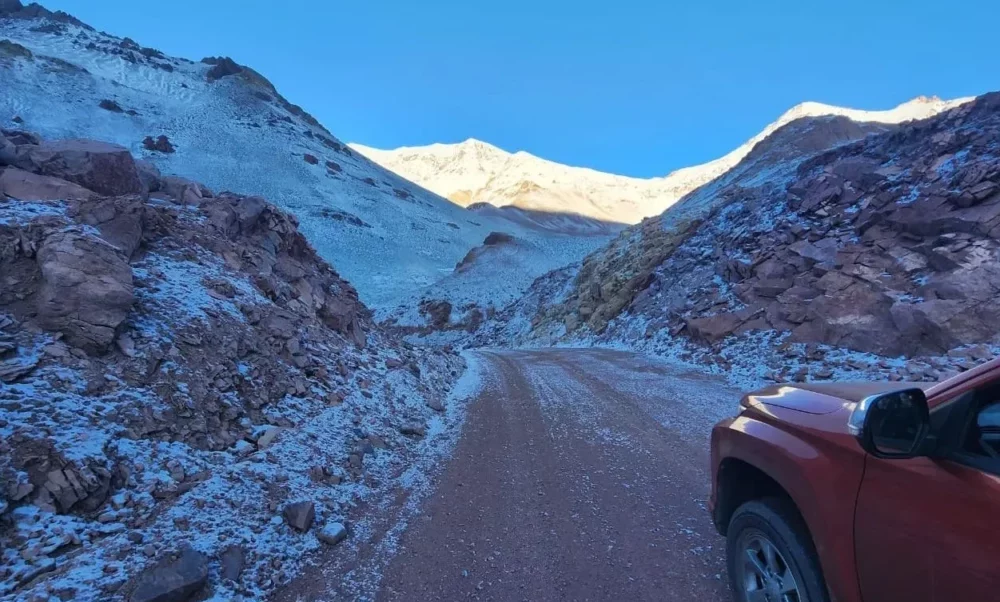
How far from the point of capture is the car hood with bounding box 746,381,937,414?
2.62 metres

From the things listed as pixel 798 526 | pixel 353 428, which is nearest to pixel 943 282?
pixel 798 526

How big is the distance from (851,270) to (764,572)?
39.0 ft

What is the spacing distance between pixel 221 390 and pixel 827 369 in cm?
1073

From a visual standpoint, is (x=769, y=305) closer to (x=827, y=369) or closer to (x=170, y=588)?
(x=827, y=369)

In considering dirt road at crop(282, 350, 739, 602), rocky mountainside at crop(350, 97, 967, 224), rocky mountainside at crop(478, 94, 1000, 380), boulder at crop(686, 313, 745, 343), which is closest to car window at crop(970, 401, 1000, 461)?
dirt road at crop(282, 350, 739, 602)

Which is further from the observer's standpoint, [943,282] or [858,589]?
[943,282]

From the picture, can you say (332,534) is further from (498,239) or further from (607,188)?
(607,188)

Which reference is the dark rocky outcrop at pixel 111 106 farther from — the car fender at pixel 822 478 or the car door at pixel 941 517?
the car door at pixel 941 517

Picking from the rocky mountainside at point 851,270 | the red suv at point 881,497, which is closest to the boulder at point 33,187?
the red suv at point 881,497

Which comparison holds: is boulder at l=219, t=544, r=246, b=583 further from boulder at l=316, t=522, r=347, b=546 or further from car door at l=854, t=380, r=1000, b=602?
car door at l=854, t=380, r=1000, b=602

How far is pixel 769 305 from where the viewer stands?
13438mm

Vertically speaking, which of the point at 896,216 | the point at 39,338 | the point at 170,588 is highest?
the point at 896,216

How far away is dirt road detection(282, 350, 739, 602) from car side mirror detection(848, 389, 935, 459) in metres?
1.95

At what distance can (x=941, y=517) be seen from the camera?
71.2 inches
